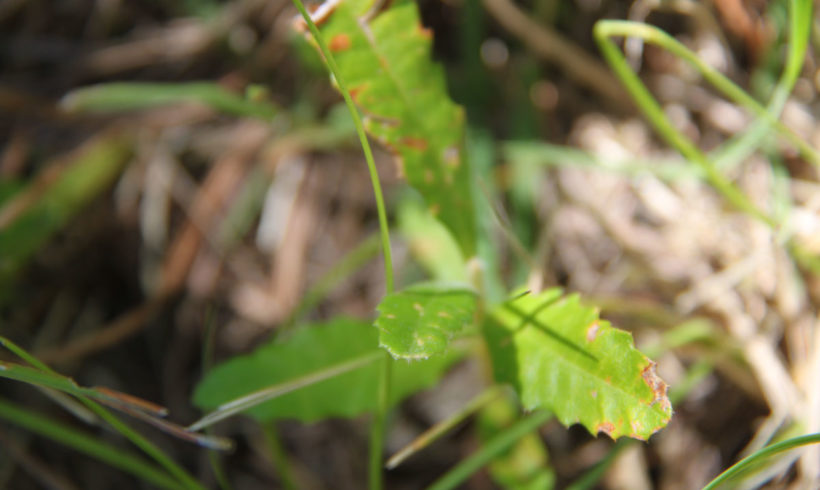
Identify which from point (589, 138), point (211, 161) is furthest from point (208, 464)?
point (589, 138)

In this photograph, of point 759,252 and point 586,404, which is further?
point 759,252

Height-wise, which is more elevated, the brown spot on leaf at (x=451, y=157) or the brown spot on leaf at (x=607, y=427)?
the brown spot on leaf at (x=451, y=157)

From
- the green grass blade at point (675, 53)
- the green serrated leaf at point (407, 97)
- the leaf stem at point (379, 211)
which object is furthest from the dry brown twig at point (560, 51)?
the leaf stem at point (379, 211)

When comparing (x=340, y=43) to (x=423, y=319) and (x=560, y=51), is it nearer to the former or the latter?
(x=423, y=319)

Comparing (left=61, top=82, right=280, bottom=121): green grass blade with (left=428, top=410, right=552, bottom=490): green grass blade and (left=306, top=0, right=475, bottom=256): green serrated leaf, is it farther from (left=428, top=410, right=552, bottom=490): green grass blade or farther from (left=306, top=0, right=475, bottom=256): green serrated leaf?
(left=428, top=410, right=552, bottom=490): green grass blade

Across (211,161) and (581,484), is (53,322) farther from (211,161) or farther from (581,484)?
(581,484)

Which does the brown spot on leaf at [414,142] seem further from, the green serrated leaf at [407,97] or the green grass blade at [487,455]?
the green grass blade at [487,455]

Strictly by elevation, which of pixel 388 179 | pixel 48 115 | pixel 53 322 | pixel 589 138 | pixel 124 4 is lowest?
pixel 589 138

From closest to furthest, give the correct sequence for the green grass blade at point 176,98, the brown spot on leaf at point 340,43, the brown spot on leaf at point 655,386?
the brown spot on leaf at point 655,386
the brown spot on leaf at point 340,43
the green grass blade at point 176,98
